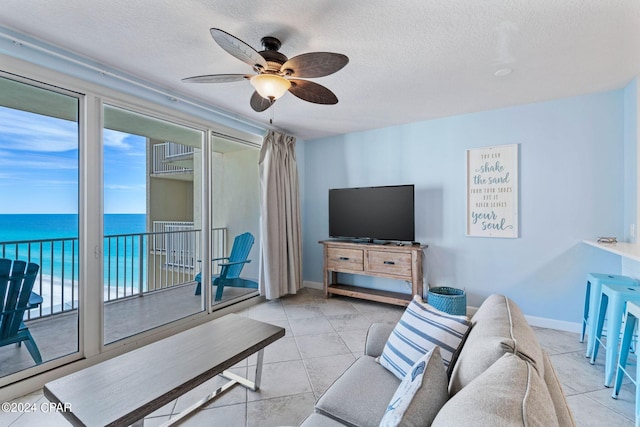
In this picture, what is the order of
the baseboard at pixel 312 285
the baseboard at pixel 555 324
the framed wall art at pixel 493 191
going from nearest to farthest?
the baseboard at pixel 555 324, the framed wall art at pixel 493 191, the baseboard at pixel 312 285

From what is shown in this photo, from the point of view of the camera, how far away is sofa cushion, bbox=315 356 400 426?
3.84 ft

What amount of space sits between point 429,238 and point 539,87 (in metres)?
1.91

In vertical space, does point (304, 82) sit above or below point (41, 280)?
above

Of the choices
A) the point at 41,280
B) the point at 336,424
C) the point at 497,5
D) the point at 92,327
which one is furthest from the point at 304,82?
the point at 41,280

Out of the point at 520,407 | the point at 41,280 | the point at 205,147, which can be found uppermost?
the point at 205,147

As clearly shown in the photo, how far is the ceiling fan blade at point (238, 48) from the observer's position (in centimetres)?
144

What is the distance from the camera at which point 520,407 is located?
624 millimetres

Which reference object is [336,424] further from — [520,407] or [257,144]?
[257,144]

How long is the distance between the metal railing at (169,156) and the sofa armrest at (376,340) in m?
4.30

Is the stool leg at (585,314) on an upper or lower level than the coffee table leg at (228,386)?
upper

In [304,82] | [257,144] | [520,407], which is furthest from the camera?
[257,144]

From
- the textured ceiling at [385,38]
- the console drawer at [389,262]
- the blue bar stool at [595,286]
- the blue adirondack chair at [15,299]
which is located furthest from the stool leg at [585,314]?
the blue adirondack chair at [15,299]

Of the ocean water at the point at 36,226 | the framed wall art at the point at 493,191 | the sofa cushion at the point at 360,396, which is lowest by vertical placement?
the sofa cushion at the point at 360,396

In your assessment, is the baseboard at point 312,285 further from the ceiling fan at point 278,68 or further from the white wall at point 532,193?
the ceiling fan at point 278,68
